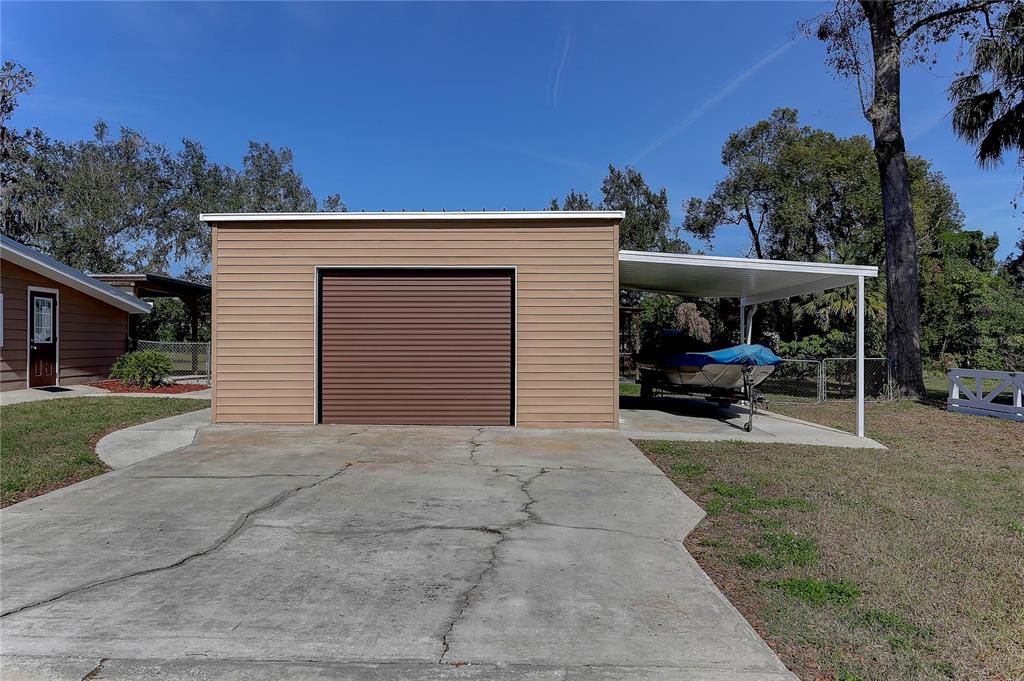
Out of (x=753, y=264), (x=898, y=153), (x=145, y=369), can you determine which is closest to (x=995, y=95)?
(x=898, y=153)

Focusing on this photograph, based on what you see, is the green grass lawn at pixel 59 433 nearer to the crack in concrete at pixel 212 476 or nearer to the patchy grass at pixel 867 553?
the crack in concrete at pixel 212 476

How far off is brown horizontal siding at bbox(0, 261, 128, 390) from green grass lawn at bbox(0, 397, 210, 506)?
2.30 m

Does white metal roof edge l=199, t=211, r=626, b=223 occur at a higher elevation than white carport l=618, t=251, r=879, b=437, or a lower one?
higher

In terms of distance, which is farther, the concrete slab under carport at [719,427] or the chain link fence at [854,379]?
the chain link fence at [854,379]

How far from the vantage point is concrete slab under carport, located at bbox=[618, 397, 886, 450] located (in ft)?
28.8

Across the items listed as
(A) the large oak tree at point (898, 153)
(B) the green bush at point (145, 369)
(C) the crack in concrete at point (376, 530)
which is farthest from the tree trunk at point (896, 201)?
(B) the green bush at point (145, 369)

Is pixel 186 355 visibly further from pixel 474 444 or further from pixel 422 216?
pixel 474 444

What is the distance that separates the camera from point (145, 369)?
15062 millimetres

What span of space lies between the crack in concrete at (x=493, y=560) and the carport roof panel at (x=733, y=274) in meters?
4.71

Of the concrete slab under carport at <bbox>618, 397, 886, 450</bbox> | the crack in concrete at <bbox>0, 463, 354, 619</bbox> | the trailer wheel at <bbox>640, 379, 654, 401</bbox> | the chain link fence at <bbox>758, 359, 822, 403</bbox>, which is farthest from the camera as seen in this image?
the chain link fence at <bbox>758, 359, 822, 403</bbox>

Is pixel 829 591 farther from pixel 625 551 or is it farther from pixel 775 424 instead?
pixel 775 424

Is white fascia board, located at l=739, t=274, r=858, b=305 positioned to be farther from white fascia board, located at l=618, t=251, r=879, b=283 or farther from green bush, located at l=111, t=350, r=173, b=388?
green bush, located at l=111, t=350, r=173, b=388

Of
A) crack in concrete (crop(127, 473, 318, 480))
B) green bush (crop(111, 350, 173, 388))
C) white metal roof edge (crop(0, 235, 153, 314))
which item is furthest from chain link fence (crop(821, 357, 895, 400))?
white metal roof edge (crop(0, 235, 153, 314))

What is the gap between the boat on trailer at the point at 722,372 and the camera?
9.77 meters
